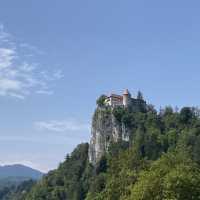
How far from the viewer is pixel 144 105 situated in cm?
17062

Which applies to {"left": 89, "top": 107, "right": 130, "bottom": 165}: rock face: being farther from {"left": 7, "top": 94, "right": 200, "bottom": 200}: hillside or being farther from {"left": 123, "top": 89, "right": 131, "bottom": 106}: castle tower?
{"left": 123, "top": 89, "right": 131, "bottom": 106}: castle tower

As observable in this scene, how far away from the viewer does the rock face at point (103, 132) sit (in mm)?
161125

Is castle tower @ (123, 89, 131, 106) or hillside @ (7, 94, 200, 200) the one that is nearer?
hillside @ (7, 94, 200, 200)

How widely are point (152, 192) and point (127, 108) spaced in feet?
343

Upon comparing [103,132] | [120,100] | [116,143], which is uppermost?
[120,100]

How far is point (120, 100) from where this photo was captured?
16750 cm

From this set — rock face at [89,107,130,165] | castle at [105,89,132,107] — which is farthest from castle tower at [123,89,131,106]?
rock face at [89,107,130,165]

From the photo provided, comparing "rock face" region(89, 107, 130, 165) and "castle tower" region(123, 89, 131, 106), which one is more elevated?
"castle tower" region(123, 89, 131, 106)

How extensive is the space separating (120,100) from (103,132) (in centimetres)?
1077

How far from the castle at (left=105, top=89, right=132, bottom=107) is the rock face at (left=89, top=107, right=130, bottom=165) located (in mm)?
2142

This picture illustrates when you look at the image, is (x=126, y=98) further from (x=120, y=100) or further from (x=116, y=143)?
(x=116, y=143)

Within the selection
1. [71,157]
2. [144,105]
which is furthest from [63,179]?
[144,105]

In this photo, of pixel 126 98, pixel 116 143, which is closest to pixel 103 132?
pixel 116 143

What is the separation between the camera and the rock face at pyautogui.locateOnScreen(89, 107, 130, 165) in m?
161
